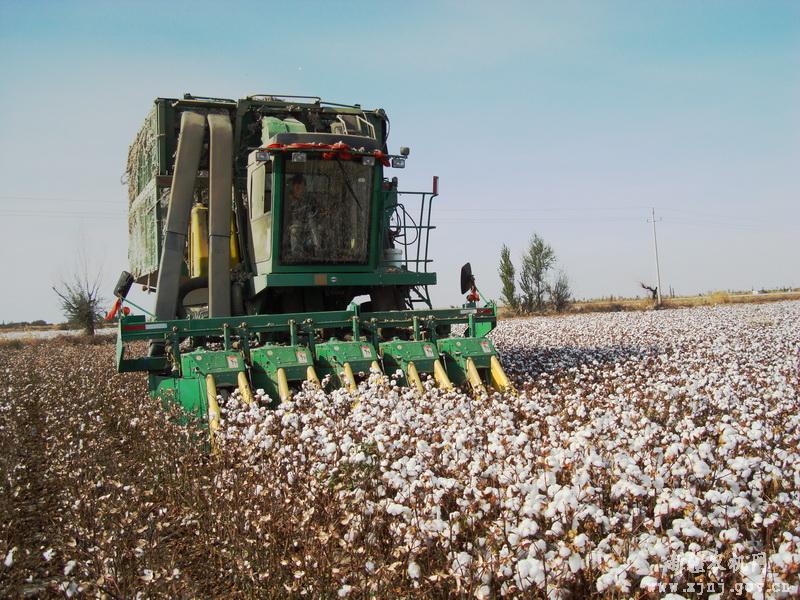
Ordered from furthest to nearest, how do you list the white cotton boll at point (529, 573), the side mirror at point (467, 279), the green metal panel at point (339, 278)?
the side mirror at point (467, 279) → the green metal panel at point (339, 278) → the white cotton boll at point (529, 573)

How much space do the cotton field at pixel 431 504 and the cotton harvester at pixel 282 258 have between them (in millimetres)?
1895

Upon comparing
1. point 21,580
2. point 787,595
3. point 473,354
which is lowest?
point 21,580

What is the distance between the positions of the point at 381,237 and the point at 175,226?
10.2 ft

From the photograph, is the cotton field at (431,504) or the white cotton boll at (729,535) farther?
the cotton field at (431,504)

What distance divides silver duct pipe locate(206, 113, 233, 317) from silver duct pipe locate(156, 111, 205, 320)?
0.25 m

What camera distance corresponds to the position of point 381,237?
12648 mm

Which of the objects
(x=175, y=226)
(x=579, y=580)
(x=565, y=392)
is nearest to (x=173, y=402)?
(x=175, y=226)

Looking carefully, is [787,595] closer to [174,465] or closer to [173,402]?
[174,465]

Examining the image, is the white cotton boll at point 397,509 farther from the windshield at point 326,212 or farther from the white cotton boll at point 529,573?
the windshield at point 326,212

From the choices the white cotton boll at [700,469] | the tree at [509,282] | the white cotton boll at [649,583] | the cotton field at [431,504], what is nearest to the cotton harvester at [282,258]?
the cotton field at [431,504]

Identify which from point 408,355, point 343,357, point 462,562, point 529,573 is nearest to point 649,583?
point 529,573

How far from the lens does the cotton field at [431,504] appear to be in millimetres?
→ 3994

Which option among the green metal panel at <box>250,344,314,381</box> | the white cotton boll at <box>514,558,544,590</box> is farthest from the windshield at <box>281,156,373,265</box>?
the white cotton boll at <box>514,558,544,590</box>

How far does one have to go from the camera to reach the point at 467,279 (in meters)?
13.5
